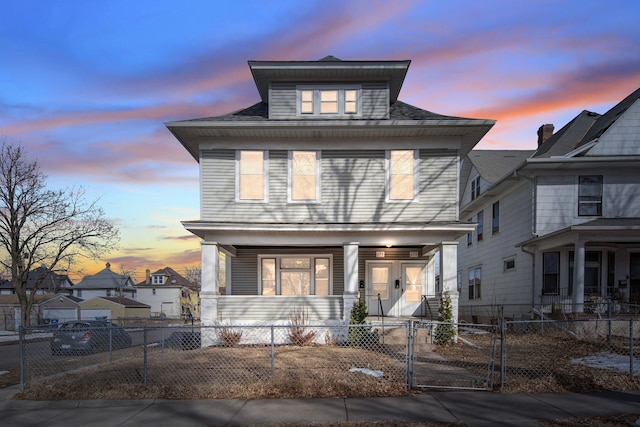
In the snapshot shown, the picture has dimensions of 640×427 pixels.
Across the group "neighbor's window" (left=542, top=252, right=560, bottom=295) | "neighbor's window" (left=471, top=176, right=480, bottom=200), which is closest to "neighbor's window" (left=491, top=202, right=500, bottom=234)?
"neighbor's window" (left=471, top=176, right=480, bottom=200)

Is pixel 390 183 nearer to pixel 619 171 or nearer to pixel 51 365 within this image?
pixel 619 171

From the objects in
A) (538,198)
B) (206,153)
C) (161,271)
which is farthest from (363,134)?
(161,271)

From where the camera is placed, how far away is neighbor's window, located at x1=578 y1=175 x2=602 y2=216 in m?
18.3

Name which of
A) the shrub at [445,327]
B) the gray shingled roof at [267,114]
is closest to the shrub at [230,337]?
the shrub at [445,327]

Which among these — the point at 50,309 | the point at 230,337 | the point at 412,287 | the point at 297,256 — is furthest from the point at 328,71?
the point at 50,309

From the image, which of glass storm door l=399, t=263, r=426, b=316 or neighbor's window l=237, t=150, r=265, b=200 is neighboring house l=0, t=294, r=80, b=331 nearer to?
neighbor's window l=237, t=150, r=265, b=200

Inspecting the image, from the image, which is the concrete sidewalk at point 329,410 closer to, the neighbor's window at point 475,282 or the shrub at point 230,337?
the shrub at point 230,337

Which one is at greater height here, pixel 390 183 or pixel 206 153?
pixel 206 153

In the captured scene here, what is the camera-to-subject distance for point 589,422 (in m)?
6.40

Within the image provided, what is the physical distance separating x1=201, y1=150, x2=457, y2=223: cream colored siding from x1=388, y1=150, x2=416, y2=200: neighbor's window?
8.8 inches

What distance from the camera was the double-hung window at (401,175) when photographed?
50.0 ft

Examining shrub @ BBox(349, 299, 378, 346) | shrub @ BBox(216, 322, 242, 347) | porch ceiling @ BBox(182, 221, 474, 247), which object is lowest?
shrub @ BBox(216, 322, 242, 347)

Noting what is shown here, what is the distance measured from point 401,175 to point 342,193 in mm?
2004

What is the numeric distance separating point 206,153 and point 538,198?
41.8 ft
